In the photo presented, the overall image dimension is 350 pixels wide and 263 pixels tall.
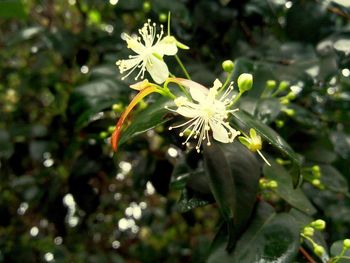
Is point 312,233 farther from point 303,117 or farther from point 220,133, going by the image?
point 303,117

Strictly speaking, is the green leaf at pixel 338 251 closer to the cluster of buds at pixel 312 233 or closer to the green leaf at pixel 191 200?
the cluster of buds at pixel 312 233

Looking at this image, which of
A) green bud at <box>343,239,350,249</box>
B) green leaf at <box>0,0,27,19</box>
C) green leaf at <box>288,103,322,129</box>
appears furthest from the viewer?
green leaf at <box>0,0,27,19</box>

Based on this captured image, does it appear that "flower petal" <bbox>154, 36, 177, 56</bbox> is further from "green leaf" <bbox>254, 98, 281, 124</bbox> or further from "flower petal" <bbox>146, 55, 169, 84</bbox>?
"green leaf" <bbox>254, 98, 281, 124</bbox>

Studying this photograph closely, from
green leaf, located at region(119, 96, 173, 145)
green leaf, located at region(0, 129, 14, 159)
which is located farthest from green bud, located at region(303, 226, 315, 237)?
green leaf, located at region(0, 129, 14, 159)

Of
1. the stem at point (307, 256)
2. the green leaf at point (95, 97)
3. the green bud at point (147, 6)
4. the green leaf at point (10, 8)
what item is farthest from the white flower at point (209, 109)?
the green leaf at point (10, 8)

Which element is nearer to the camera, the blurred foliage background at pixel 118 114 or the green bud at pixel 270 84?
the green bud at pixel 270 84

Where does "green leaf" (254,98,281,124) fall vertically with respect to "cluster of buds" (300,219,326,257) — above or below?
above
